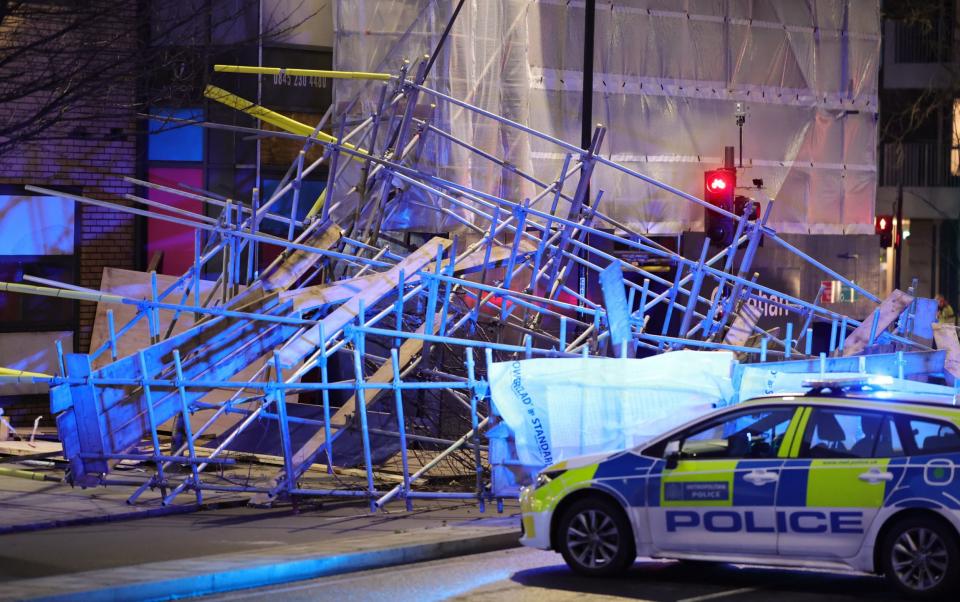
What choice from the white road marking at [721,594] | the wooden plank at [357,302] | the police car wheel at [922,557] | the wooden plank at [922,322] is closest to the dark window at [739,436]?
the white road marking at [721,594]

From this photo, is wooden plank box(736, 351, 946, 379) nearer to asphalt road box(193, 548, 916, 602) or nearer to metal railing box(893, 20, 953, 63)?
asphalt road box(193, 548, 916, 602)

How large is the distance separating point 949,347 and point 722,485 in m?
9.21

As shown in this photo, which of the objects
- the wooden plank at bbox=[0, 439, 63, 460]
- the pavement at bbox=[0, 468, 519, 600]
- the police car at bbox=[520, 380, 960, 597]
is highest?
the police car at bbox=[520, 380, 960, 597]

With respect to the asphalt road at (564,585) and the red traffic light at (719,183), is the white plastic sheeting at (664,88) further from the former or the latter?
the asphalt road at (564,585)

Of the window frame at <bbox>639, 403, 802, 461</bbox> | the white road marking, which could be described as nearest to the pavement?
the window frame at <bbox>639, 403, 802, 461</bbox>

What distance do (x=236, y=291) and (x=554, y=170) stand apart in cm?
987

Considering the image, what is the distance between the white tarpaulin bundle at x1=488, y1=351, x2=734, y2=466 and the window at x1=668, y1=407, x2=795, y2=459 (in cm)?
298

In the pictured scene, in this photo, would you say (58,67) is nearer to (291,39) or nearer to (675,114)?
(291,39)

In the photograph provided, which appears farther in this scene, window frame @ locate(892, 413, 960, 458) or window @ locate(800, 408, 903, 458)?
window @ locate(800, 408, 903, 458)

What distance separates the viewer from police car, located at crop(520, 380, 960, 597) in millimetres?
8945

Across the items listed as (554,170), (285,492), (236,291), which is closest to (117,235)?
(236,291)

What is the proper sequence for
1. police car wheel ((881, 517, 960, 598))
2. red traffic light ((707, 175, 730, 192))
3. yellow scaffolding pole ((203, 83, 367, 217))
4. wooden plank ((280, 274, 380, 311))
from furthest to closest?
red traffic light ((707, 175, 730, 192))
yellow scaffolding pole ((203, 83, 367, 217))
wooden plank ((280, 274, 380, 311))
police car wheel ((881, 517, 960, 598))

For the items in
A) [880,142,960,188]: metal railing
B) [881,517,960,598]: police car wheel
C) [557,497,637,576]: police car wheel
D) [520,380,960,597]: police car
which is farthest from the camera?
[880,142,960,188]: metal railing

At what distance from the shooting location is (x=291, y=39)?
2175cm
